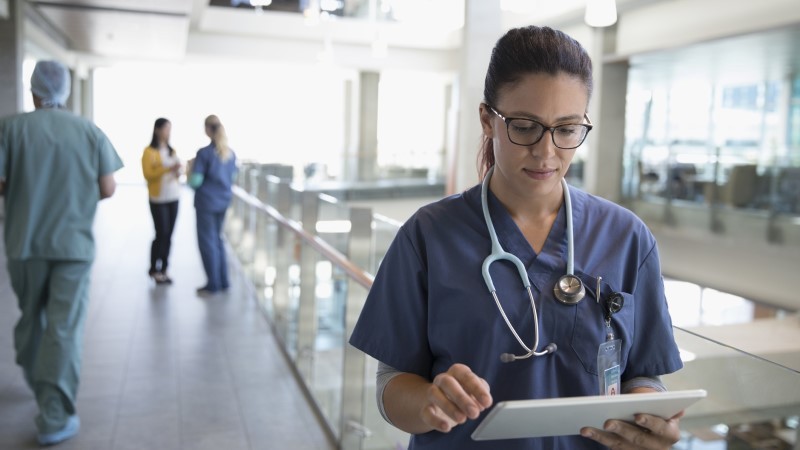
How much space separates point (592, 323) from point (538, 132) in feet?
1.06

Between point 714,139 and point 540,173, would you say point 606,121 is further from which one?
point 540,173

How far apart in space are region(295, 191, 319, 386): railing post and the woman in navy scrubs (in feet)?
6.78

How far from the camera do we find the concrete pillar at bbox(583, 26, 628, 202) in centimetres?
1167

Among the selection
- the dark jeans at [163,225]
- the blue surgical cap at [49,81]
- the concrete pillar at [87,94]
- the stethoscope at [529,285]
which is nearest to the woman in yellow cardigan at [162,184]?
the dark jeans at [163,225]

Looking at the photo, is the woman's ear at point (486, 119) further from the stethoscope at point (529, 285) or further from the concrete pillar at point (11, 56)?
the concrete pillar at point (11, 56)

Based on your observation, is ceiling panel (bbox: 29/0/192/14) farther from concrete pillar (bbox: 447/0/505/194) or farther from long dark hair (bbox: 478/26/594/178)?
long dark hair (bbox: 478/26/594/178)

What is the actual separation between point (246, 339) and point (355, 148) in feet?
50.5

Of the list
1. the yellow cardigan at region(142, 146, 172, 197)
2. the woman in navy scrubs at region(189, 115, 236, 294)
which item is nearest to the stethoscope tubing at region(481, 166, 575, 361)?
the woman in navy scrubs at region(189, 115, 236, 294)

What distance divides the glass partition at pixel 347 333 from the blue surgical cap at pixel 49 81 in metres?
1.40

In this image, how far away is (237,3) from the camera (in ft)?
45.6

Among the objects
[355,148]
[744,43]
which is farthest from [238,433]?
[355,148]

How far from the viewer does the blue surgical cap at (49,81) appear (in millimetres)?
3289

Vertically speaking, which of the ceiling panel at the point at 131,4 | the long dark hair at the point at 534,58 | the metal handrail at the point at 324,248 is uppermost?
the ceiling panel at the point at 131,4

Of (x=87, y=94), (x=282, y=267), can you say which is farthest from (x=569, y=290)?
(x=87, y=94)
